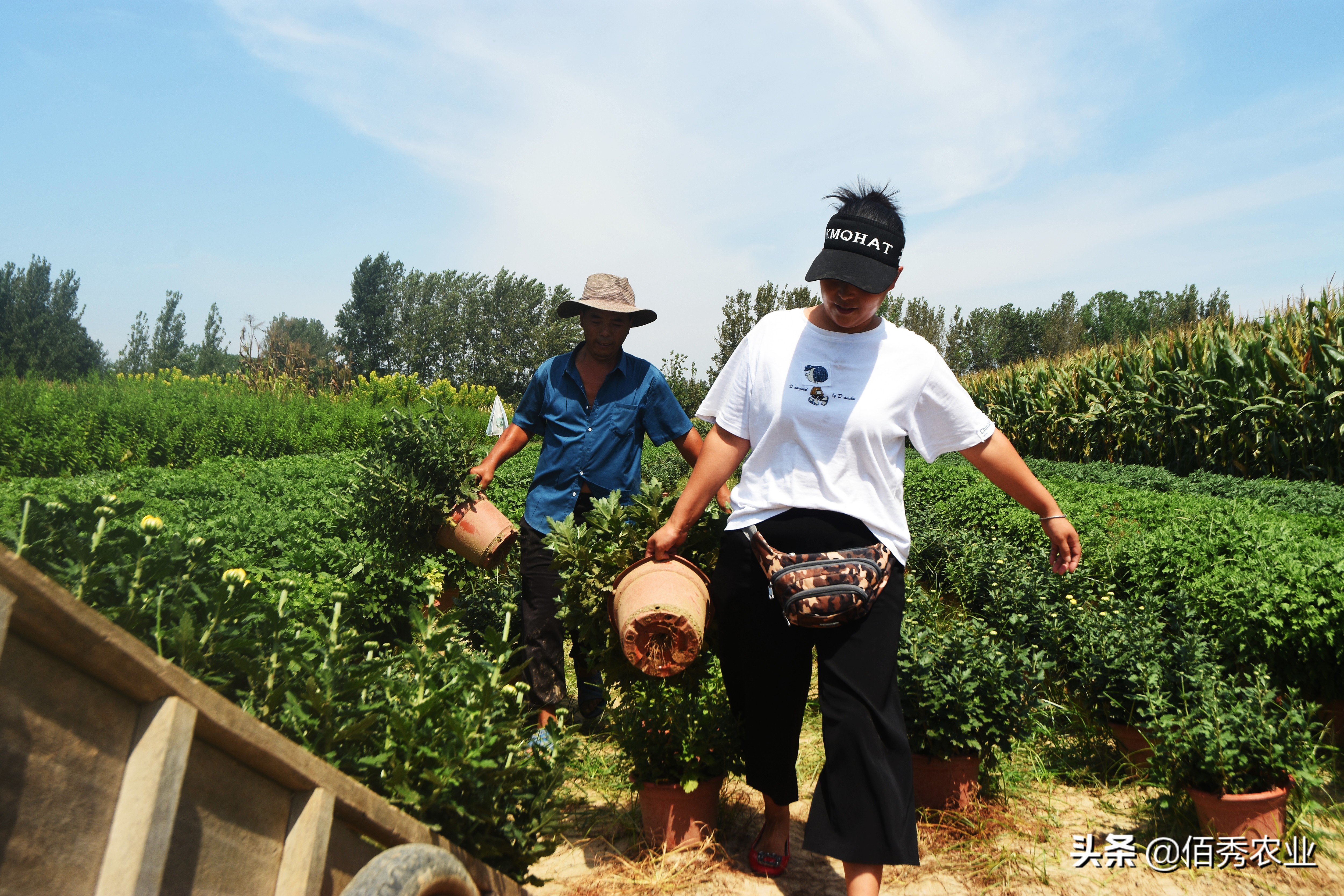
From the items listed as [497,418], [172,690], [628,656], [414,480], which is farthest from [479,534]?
[497,418]

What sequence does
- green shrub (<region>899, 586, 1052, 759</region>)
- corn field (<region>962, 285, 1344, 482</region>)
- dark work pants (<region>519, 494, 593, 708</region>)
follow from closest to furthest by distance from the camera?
green shrub (<region>899, 586, 1052, 759</region>) → dark work pants (<region>519, 494, 593, 708</region>) → corn field (<region>962, 285, 1344, 482</region>)

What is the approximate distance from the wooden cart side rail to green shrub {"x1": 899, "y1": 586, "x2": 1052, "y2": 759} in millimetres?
2022

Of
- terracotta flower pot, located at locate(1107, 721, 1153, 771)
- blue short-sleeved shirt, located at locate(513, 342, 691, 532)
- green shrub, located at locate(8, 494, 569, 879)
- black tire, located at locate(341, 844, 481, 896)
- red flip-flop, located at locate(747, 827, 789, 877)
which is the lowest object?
red flip-flop, located at locate(747, 827, 789, 877)

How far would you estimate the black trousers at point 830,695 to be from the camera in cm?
239

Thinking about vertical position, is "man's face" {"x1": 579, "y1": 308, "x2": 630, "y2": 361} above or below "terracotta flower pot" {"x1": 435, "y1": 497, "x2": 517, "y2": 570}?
above

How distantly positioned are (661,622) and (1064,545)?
1.37 metres

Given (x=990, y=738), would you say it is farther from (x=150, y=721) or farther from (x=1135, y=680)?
(x=150, y=721)

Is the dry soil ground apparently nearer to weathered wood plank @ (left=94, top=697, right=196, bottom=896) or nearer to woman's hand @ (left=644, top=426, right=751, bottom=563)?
woman's hand @ (left=644, top=426, right=751, bottom=563)

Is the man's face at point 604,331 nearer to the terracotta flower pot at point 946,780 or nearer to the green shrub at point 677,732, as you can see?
the green shrub at point 677,732

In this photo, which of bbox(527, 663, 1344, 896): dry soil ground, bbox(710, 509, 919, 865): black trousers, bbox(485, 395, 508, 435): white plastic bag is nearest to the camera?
bbox(710, 509, 919, 865): black trousers

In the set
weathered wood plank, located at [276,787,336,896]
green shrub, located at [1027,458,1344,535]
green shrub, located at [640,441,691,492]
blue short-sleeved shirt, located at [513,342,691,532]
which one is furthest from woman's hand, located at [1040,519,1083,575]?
green shrub, located at [640,441,691,492]

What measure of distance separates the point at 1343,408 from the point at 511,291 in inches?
2614

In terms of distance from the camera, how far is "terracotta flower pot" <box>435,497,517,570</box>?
408 centimetres

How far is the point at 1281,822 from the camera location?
2.90m
